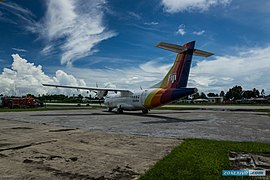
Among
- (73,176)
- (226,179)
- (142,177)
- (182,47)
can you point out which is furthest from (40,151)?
(182,47)

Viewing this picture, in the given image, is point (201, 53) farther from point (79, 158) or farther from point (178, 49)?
point (79, 158)

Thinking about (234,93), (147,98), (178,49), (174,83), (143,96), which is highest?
(234,93)

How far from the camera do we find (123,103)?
2936cm

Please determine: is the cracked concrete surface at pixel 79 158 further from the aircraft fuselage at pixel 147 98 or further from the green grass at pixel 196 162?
the aircraft fuselage at pixel 147 98

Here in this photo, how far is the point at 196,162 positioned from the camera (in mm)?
5418

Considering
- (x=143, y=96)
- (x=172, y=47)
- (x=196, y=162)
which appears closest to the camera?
(x=196, y=162)

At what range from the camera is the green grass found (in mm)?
4531

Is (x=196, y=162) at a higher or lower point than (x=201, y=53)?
lower

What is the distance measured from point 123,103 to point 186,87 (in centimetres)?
1099

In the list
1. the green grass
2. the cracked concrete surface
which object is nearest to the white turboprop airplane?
the cracked concrete surface

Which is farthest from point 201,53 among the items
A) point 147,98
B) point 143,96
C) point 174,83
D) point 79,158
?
point 79,158

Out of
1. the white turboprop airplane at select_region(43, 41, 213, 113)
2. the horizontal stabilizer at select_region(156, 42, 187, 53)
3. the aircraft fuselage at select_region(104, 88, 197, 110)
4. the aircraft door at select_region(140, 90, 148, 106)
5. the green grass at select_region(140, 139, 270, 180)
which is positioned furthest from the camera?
the aircraft door at select_region(140, 90, 148, 106)

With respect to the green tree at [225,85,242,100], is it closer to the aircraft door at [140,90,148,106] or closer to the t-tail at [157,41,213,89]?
the aircraft door at [140,90,148,106]

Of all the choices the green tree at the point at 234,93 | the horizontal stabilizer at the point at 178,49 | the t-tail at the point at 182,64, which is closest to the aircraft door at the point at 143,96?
the t-tail at the point at 182,64
